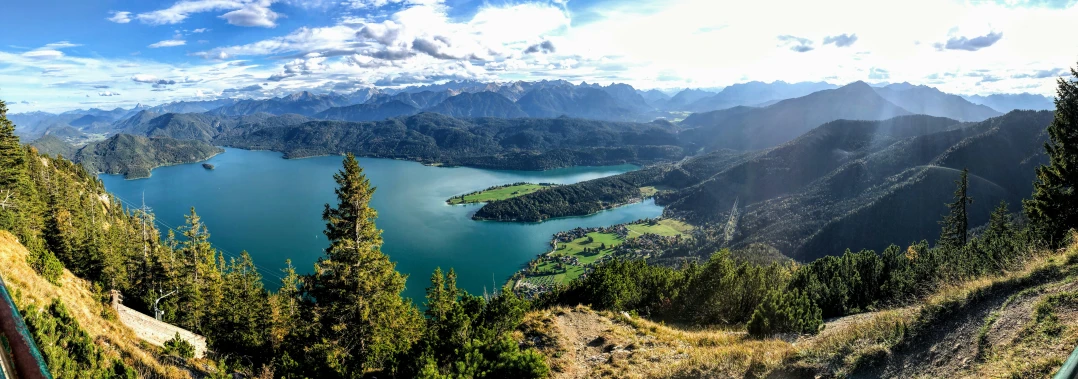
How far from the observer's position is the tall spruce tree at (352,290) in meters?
20.1

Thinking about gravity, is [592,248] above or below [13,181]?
below

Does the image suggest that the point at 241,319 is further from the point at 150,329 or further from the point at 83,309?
the point at 83,309

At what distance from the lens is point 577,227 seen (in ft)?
612

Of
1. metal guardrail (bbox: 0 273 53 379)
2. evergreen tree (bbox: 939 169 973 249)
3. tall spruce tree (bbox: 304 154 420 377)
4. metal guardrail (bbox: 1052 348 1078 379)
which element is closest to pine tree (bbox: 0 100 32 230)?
tall spruce tree (bbox: 304 154 420 377)

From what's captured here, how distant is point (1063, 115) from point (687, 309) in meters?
21.4

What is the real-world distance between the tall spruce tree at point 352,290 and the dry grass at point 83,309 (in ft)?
17.5

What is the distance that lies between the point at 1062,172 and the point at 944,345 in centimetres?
2187

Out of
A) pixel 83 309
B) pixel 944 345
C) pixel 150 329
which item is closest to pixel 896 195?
pixel 944 345

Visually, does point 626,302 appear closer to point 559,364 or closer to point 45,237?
point 559,364

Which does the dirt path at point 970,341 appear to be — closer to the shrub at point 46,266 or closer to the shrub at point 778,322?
the shrub at point 778,322

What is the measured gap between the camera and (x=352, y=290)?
20.4 m

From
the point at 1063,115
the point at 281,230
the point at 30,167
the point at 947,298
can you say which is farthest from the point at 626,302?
the point at 281,230

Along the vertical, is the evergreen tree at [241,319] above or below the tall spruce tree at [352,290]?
below

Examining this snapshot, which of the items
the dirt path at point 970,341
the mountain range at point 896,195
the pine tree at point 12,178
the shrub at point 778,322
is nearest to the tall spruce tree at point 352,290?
the shrub at point 778,322
